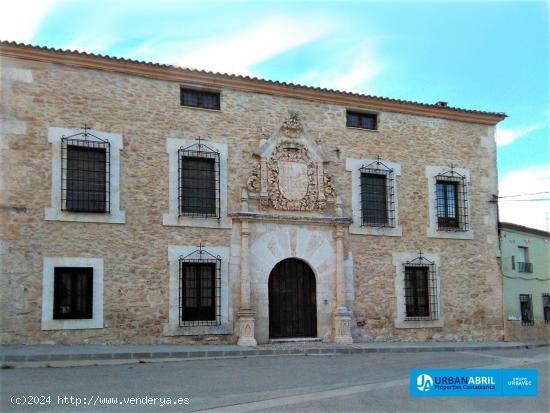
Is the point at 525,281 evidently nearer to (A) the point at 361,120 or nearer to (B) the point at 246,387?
(A) the point at 361,120

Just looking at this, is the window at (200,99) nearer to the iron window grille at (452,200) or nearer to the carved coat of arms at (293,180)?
the carved coat of arms at (293,180)

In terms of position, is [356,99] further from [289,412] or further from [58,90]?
[289,412]

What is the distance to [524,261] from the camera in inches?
772

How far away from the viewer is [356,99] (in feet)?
54.5

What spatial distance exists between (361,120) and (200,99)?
4493 millimetres

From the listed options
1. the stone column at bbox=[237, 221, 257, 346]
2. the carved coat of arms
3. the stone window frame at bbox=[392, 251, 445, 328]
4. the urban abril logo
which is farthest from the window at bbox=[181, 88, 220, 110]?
the urban abril logo

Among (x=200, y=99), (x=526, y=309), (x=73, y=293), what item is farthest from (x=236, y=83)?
(x=526, y=309)

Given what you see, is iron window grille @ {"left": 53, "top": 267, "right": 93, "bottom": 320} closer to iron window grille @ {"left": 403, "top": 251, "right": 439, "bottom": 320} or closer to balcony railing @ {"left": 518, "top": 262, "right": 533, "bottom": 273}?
iron window grille @ {"left": 403, "top": 251, "right": 439, "bottom": 320}

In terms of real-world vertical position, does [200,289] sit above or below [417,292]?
above

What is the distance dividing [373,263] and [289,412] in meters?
9.17

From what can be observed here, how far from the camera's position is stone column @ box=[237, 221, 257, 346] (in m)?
14.3

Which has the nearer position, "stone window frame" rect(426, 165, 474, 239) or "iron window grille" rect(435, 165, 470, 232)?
"stone window frame" rect(426, 165, 474, 239)

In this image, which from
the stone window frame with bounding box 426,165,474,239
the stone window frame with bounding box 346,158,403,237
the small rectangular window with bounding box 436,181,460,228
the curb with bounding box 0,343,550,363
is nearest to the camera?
the curb with bounding box 0,343,550,363

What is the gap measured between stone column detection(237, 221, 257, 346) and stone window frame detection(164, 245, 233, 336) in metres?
0.32
